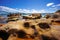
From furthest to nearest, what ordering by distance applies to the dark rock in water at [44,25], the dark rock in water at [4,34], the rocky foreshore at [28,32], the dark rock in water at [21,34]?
the dark rock in water at [44,25] → the dark rock in water at [4,34] → the dark rock in water at [21,34] → the rocky foreshore at [28,32]

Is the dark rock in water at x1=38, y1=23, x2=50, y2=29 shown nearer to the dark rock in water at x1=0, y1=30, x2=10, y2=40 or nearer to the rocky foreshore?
the rocky foreshore

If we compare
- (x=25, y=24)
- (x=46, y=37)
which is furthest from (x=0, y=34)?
(x=46, y=37)

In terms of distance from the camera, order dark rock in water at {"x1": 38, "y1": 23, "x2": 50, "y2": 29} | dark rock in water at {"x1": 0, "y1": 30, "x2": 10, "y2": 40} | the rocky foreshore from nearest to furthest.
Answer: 1. the rocky foreshore
2. dark rock in water at {"x1": 0, "y1": 30, "x2": 10, "y2": 40}
3. dark rock in water at {"x1": 38, "y1": 23, "x2": 50, "y2": 29}

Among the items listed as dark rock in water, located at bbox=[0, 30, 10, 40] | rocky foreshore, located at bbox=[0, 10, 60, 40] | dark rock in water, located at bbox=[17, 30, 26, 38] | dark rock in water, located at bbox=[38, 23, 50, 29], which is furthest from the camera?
dark rock in water, located at bbox=[38, 23, 50, 29]

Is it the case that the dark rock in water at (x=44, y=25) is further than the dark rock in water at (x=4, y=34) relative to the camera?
Yes

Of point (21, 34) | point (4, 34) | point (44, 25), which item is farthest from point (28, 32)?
point (4, 34)

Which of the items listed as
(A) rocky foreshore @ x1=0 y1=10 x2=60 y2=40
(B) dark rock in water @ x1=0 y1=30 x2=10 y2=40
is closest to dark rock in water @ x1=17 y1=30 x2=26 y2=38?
(A) rocky foreshore @ x1=0 y1=10 x2=60 y2=40

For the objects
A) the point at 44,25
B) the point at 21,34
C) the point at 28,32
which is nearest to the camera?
the point at 21,34

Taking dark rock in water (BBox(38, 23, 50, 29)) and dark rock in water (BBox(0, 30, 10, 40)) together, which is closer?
dark rock in water (BBox(0, 30, 10, 40))

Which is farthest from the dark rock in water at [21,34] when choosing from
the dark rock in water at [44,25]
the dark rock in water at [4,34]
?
the dark rock in water at [44,25]

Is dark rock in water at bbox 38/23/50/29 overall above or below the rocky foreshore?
above

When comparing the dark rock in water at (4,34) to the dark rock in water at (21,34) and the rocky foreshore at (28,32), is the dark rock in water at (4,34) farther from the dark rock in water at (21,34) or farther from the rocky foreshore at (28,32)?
the dark rock in water at (21,34)

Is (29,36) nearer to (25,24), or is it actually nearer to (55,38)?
(25,24)

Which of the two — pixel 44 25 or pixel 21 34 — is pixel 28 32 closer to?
pixel 21 34
